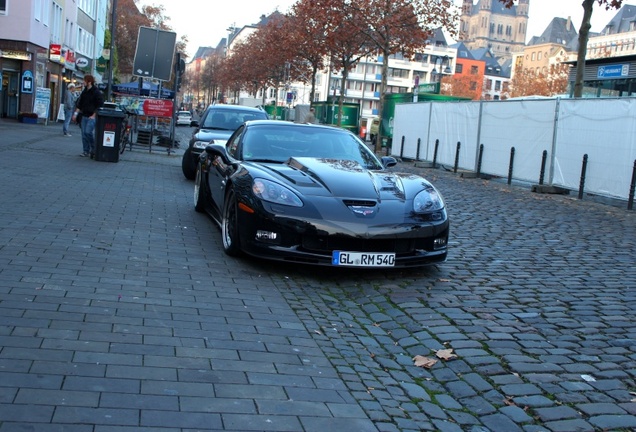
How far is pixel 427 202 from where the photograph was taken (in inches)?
281

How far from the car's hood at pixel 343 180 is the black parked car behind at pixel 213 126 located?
698 cm

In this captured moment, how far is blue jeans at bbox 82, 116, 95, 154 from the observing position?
17797mm

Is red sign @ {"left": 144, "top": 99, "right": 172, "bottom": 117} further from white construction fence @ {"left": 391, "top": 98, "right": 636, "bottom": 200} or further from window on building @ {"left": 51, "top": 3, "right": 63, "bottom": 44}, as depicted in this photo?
window on building @ {"left": 51, "top": 3, "right": 63, "bottom": 44}

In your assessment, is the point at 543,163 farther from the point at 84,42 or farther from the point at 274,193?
the point at 84,42

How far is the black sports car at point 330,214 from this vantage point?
21.6ft

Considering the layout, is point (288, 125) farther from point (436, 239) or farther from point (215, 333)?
point (215, 333)

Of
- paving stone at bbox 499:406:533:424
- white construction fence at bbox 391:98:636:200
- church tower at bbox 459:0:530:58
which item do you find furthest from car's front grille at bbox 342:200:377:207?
church tower at bbox 459:0:530:58

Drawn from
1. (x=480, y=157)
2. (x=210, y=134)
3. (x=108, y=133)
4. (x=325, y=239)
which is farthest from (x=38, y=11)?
(x=325, y=239)

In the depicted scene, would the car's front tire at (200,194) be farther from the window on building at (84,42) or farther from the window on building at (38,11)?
the window on building at (84,42)

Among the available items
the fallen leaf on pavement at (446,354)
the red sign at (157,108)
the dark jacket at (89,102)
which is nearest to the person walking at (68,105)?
the red sign at (157,108)

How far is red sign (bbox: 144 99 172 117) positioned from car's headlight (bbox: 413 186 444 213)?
653 inches

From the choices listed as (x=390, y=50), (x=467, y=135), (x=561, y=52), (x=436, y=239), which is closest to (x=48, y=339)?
(x=436, y=239)

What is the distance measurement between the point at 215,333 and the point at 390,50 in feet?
111

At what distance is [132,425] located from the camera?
3285 millimetres
